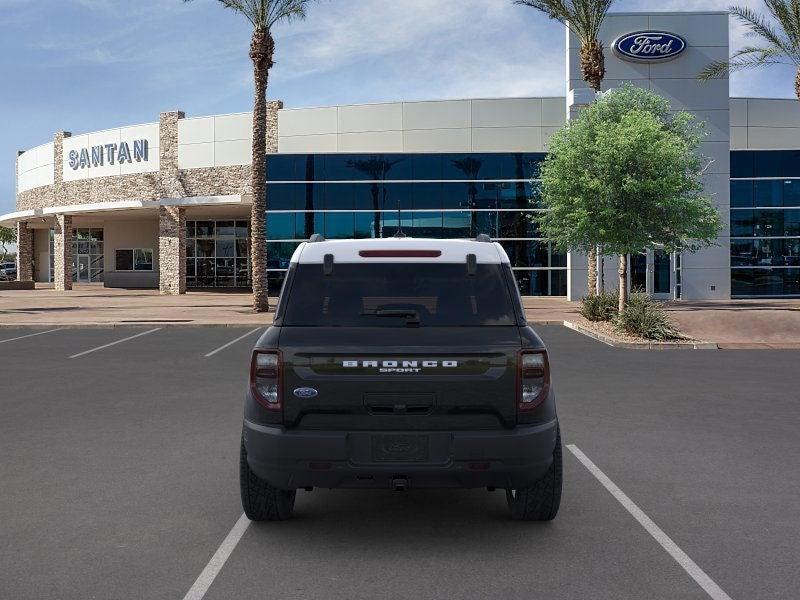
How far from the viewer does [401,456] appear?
4508 millimetres

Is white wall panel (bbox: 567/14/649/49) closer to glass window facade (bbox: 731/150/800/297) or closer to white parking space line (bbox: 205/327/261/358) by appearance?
glass window facade (bbox: 731/150/800/297)

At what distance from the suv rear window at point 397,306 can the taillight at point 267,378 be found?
264 millimetres

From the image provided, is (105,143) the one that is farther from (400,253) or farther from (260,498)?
(400,253)

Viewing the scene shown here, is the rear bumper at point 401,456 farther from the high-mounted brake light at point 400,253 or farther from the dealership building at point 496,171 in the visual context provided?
the dealership building at point 496,171

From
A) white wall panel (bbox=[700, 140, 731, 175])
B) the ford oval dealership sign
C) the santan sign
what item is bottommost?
white wall panel (bbox=[700, 140, 731, 175])

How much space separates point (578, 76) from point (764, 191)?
10.5 metres

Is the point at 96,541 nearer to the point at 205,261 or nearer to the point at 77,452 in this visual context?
the point at 77,452

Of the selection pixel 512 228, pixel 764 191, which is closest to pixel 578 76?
pixel 512 228

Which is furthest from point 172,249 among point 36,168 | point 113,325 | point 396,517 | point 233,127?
point 396,517

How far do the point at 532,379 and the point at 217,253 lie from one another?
4773 centimetres

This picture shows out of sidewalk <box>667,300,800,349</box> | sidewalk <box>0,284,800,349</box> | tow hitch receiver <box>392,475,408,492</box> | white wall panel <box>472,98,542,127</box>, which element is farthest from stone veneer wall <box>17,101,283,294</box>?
tow hitch receiver <box>392,475,408,492</box>

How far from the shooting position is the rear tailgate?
14.7ft

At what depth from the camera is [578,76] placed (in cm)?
3344

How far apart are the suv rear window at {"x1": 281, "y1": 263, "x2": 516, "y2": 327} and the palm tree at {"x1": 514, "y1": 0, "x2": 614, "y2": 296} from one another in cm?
2229
